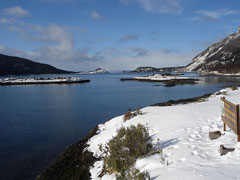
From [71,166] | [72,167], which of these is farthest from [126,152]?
[71,166]

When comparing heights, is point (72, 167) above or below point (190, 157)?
below

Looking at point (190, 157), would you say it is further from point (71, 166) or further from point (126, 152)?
point (71, 166)

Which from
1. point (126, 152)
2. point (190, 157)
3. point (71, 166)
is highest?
point (190, 157)

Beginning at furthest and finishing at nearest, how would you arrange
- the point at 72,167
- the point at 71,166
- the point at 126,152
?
the point at 71,166
the point at 72,167
the point at 126,152

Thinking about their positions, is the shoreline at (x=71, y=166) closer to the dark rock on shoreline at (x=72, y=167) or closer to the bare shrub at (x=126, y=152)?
the dark rock on shoreline at (x=72, y=167)

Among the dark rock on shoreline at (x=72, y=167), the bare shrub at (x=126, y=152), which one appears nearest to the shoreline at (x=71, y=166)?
the dark rock on shoreline at (x=72, y=167)

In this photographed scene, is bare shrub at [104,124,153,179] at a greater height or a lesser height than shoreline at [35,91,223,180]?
greater

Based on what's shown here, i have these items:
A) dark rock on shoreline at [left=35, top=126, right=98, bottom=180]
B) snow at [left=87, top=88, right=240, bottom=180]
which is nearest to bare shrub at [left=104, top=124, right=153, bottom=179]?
snow at [left=87, top=88, right=240, bottom=180]

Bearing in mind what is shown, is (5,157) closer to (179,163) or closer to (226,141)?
(179,163)

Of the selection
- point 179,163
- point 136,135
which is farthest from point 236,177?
Result: point 136,135

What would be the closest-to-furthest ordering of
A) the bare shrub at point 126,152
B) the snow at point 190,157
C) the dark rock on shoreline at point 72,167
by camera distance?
the snow at point 190,157 → the bare shrub at point 126,152 → the dark rock on shoreline at point 72,167

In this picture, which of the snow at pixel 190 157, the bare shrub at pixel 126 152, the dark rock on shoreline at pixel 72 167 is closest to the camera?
the snow at pixel 190 157

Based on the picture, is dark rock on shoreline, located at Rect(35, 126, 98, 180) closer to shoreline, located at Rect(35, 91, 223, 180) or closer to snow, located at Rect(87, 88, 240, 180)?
shoreline, located at Rect(35, 91, 223, 180)

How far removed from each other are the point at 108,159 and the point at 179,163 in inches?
82.7
